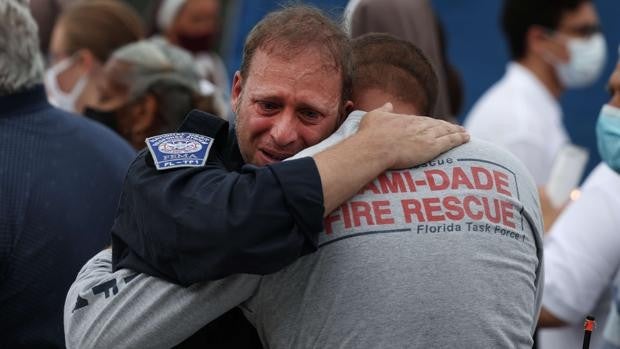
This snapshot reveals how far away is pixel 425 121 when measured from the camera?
252cm

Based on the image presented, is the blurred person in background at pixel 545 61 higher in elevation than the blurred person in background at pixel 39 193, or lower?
lower

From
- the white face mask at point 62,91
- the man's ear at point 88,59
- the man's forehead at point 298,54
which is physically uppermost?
the man's forehead at point 298,54

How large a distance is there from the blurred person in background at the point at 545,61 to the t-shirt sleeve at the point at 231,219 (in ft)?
12.0

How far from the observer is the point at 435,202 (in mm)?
2379

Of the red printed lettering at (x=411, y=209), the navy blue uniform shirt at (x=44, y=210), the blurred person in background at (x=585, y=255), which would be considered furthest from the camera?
the blurred person in background at (x=585, y=255)

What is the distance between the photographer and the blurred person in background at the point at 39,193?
3127 mm

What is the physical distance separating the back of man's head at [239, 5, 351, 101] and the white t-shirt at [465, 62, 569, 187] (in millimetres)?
3148

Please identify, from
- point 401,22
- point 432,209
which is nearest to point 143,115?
point 401,22

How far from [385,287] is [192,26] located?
16.2ft

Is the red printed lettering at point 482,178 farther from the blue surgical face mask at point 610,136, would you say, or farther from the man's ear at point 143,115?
the man's ear at point 143,115

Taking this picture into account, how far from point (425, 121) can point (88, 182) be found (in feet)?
4.03

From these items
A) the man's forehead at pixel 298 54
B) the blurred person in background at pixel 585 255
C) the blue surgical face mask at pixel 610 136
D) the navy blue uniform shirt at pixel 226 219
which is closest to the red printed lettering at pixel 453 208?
the navy blue uniform shirt at pixel 226 219

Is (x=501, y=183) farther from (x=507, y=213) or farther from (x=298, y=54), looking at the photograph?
(x=298, y=54)

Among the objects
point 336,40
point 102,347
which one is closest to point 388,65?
point 336,40
